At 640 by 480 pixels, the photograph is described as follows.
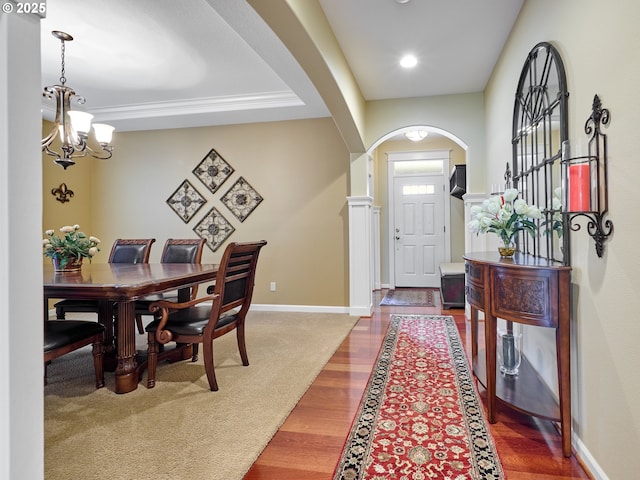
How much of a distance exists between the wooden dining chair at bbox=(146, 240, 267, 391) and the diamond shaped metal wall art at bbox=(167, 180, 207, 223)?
2.71 metres

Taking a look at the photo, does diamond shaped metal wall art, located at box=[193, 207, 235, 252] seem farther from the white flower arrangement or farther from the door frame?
the white flower arrangement

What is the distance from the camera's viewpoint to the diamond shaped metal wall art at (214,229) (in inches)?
204

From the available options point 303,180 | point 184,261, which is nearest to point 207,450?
point 184,261

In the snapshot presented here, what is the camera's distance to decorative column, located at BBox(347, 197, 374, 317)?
4.52 metres

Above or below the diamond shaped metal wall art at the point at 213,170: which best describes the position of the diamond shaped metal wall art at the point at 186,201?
below

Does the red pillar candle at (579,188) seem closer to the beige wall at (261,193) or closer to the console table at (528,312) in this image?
the console table at (528,312)

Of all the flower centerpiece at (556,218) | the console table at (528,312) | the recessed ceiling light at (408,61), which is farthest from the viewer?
the recessed ceiling light at (408,61)

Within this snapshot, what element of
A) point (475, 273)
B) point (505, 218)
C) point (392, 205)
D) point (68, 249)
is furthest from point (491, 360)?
point (392, 205)

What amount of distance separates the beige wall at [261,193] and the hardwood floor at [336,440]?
89.6 inches

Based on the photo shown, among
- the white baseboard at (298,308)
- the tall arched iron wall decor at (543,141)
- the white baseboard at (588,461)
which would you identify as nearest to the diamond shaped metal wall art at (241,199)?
the white baseboard at (298,308)

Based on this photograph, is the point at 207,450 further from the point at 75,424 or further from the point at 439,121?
the point at 439,121

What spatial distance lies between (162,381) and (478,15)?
3479 mm

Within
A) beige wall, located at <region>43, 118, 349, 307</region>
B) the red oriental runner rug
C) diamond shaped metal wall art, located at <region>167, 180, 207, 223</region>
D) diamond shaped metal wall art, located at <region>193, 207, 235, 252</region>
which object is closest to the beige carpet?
the red oriental runner rug

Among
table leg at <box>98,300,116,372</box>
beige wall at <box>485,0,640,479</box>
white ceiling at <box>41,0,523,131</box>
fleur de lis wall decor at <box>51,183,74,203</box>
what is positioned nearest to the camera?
beige wall at <box>485,0,640,479</box>
